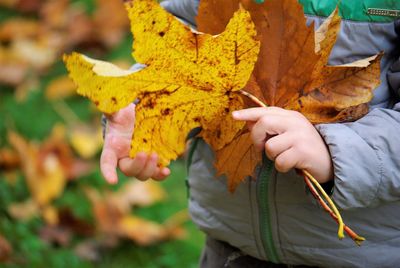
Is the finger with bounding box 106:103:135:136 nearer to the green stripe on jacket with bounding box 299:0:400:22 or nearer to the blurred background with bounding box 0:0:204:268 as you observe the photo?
the green stripe on jacket with bounding box 299:0:400:22

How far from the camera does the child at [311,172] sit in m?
0.94

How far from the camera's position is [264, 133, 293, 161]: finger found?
91 centimetres

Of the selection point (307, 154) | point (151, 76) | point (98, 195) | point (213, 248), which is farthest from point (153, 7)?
point (98, 195)

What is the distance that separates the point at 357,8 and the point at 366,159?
25 centimetres

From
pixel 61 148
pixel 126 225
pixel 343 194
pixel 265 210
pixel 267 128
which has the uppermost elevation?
pixel 267 128

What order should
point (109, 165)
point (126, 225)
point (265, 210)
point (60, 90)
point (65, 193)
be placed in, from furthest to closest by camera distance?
point (60, 90), point (65, 193), point (126, 225), point (265, 210), point (109, 165)

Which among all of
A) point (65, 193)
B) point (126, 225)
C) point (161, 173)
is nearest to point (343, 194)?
point (161, 173)

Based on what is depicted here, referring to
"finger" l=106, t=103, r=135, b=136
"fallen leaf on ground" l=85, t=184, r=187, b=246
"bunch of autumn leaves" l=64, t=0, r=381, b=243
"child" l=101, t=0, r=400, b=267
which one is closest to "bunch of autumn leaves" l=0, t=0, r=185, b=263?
"fallen leaf on ground" l=85, t=184, r=187, b=246

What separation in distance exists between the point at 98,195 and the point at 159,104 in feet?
4.00

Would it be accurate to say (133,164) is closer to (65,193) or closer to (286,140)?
(286,140)

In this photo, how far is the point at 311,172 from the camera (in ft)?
3.09

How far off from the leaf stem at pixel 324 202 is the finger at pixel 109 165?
211 millimetres

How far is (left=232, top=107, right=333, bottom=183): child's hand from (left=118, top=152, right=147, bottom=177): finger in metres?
0.18

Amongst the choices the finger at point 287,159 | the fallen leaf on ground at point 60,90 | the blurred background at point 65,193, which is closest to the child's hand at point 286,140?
the finger at point 287,159
